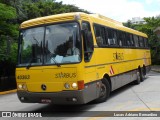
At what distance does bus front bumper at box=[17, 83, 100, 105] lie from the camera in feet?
30.5

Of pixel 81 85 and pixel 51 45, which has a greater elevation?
pixel 51 45

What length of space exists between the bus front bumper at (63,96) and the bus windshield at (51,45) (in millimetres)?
920

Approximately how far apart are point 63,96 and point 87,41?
6.22 ft

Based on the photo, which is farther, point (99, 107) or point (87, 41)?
point (99, 107)

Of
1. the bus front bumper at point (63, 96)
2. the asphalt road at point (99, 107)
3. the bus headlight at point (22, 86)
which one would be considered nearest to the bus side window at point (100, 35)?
the bus front bumper at point (63, 96)

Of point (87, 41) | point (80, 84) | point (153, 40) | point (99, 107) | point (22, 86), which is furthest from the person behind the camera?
point (153, 40)

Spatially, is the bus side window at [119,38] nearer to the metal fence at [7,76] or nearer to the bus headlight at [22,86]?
the bus headlight at [22,86]

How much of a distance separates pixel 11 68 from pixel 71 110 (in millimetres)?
13320

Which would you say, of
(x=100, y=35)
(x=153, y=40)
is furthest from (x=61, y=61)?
(x=153, y=40)

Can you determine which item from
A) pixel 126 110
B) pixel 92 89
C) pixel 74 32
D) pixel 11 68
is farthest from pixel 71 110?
pixel 11 68

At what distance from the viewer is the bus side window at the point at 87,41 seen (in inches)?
387

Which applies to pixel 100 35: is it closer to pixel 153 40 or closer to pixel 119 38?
pixel 119 38

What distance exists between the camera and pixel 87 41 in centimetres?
998

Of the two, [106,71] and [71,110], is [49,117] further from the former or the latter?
[106,71]
